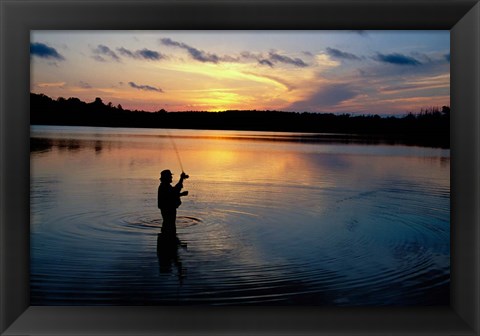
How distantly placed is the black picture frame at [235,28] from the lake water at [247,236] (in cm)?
30

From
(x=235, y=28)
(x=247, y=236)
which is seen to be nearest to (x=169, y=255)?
(x=247, y=236)

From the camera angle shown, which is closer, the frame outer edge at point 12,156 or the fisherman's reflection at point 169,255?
A: the frame outer edge at point 12,156

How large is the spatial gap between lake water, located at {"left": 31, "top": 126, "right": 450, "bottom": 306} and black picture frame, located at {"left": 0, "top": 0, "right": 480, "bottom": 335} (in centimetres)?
30

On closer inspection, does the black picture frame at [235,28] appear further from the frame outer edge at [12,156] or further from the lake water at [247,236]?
the lake water at [247,236]

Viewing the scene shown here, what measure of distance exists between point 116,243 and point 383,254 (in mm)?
2446

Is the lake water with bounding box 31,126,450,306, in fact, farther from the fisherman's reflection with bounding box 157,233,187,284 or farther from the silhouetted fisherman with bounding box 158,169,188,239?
the silhouetted fisherman with bounding box 158,169,188,239

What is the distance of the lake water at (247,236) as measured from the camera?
3.52 meters

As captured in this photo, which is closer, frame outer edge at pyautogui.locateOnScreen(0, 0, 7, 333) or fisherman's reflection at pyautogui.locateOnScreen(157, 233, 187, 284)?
frame outer edge at pyautogui.locateOnScreen(0, 0, 7, 333)

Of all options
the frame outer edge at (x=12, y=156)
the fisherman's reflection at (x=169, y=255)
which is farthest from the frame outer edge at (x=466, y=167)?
the fisherman's reflection at (x=169, y=255)

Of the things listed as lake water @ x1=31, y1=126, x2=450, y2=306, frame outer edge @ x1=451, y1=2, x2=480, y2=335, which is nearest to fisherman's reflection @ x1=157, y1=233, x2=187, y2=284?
lake water @ x1=31, y1=126, x2=450, y2=306

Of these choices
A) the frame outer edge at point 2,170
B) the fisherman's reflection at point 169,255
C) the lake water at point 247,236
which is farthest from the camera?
the fisherman's reflection at point 169,255

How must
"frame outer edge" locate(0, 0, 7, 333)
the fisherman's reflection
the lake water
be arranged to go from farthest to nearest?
the fisherman's reflection → the lake water → "frame outer edge" locate(0, 0, 7, 333)

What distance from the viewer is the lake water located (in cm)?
352

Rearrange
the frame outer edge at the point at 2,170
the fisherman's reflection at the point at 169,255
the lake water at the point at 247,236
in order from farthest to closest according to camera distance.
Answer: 1. the fisherman's reflection at the point at 169,255
2. the lake water at the point at 247,236
3. the frame outer edge at the point at 2,170
